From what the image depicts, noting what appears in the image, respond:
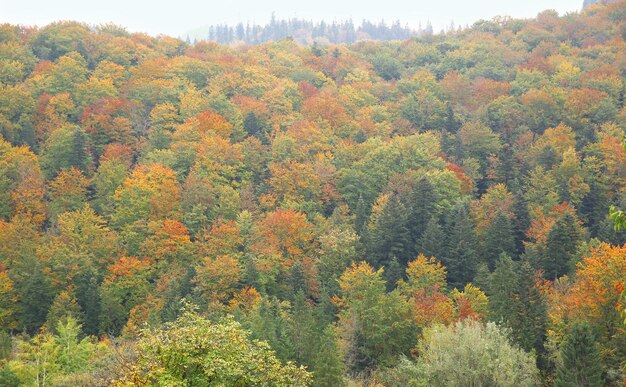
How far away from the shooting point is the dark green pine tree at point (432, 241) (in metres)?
58.5

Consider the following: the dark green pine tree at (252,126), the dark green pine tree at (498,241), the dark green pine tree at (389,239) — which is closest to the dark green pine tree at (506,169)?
the dark green pine tree at (498,241)

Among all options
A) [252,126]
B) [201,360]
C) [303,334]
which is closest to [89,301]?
[303,334]

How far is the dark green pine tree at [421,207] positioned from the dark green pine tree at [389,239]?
5.77ft

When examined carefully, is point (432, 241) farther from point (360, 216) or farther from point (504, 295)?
point (504, 295)

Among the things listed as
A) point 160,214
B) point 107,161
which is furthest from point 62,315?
point 107,161

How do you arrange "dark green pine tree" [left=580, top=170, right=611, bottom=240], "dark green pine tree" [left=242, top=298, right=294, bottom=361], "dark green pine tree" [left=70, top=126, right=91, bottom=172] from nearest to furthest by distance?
1. "dark green pine tree" [left=242, top=298, right=294, bottom=361]
2. "dark green pine tree" [left=580, top=170, right=611, bottom=240]
3. "dark green pine tree" [left=70, top=126, right=91, bottom=172]

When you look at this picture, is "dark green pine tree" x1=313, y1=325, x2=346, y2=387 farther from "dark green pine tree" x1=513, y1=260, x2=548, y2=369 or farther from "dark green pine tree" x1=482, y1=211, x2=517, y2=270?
"dark green pine tree" x1=482, y1=211, x2=517, y2=270

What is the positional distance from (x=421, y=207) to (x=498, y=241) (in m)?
9.35

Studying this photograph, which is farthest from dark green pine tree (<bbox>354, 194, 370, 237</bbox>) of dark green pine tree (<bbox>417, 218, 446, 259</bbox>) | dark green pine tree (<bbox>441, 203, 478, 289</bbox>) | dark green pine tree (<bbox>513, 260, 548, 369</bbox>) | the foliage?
the foliage

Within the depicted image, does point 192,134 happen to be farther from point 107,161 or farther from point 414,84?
point 414,84

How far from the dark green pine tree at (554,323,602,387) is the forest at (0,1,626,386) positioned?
11cm

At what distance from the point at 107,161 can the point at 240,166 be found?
1726cm

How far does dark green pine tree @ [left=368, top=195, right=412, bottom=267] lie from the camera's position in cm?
6122

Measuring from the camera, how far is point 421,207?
65125 millimetres
